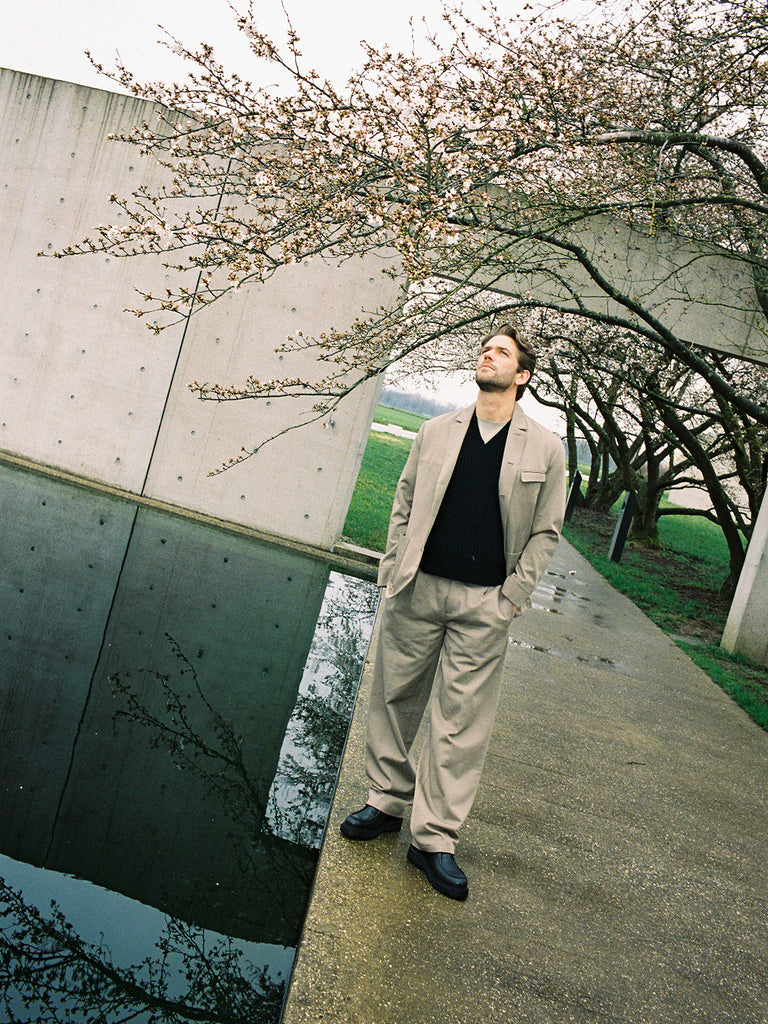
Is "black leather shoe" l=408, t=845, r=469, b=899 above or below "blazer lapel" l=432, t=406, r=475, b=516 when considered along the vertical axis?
below

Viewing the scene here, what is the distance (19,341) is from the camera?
12086 mm

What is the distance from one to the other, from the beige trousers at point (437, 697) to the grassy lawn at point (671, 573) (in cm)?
490

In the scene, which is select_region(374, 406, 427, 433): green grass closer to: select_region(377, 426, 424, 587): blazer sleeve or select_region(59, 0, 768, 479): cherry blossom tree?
select_region(59, 0, 768, 479): cherry blossom tree

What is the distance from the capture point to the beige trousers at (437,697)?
346cm

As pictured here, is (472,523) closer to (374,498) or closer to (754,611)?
(754,611)

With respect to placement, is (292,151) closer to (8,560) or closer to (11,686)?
(8,560)

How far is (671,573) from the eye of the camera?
18266mm

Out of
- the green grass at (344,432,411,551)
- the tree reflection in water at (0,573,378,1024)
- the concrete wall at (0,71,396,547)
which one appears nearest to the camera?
the tree reflection in water at (0,573,378,1024)

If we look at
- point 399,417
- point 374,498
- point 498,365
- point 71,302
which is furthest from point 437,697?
point 399,417

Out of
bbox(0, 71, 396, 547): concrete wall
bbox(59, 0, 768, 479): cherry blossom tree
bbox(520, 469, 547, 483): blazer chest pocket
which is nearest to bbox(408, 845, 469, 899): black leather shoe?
bbox(520, 469, 547, 483): blazer chest pocket

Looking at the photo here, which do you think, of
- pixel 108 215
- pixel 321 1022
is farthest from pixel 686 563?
pixel 321 1022

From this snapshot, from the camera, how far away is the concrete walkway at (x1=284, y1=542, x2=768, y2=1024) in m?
2.79

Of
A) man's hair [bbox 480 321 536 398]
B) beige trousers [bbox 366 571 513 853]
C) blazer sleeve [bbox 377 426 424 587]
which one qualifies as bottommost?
beige trousers [bbox 366 571 513 853]

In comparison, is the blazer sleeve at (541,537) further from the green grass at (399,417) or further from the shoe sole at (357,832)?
the green grass at (399,417)
